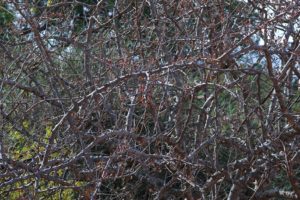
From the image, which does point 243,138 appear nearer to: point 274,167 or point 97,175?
point 274,167

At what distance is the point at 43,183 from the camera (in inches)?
193

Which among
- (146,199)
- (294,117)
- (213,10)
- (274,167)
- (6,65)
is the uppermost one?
(213,10)

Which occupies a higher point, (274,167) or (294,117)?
(294,117)

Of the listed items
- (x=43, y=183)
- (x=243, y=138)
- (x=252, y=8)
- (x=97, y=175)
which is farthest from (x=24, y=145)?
(x=252, y=8)

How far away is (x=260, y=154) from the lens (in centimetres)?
512

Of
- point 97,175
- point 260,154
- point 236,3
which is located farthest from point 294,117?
point 97,175

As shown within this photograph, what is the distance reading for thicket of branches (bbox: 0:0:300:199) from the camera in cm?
450

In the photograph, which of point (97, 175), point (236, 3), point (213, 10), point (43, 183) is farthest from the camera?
point (236, 3)

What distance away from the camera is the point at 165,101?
15.5ft

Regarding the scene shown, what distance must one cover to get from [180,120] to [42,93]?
0.93m

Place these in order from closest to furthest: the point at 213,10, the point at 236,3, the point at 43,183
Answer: the point at 43,183
the point at 213,10
the point at 236,3

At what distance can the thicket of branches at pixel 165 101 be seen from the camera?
450 centimetres

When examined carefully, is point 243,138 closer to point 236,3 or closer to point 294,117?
point 294,117

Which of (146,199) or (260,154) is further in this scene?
(146,199)
